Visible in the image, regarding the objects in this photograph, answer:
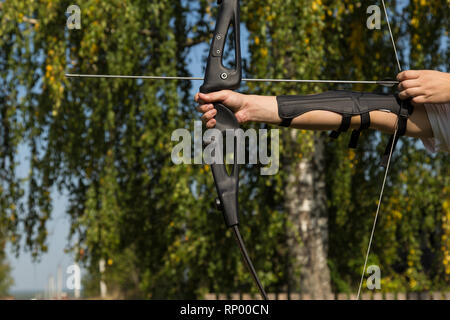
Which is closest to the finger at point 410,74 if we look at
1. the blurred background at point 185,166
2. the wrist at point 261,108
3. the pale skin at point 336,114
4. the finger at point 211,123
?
the pale skin at point 336,114

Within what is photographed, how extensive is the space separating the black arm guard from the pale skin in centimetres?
2

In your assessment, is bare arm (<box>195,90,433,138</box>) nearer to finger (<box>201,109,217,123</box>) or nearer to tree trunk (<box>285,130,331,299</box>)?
finger (<box>201,109,217,123</box>)

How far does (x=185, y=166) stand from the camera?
4215mm

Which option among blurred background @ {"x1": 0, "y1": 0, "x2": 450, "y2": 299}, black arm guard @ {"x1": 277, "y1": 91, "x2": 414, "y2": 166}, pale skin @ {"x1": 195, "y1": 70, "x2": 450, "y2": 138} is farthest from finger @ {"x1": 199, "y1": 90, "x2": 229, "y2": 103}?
blurred background @ {"x1": 0, "y1": 0, "x2": 450, "y2": 299}

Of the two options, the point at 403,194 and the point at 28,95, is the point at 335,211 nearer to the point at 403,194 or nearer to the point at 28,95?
the point at 403,194

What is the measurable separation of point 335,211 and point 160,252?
5.52 ft

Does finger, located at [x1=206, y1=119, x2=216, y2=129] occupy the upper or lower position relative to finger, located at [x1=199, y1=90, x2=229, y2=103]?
lower

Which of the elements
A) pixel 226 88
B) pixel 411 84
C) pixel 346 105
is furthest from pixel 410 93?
pixel 226 88

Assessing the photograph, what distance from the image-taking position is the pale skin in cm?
171

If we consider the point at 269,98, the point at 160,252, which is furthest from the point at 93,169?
the point at 269,98

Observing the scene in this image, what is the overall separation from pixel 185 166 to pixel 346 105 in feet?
8.15

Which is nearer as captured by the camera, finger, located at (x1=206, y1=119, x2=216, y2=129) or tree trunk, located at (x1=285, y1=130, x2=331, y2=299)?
finger, located at (x1=206, y1=119, x2=216, y2=129)

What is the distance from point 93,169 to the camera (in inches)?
186

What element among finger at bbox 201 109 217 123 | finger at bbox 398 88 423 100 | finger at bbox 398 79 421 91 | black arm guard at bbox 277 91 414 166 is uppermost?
finger at bbox 398 79 421 91
